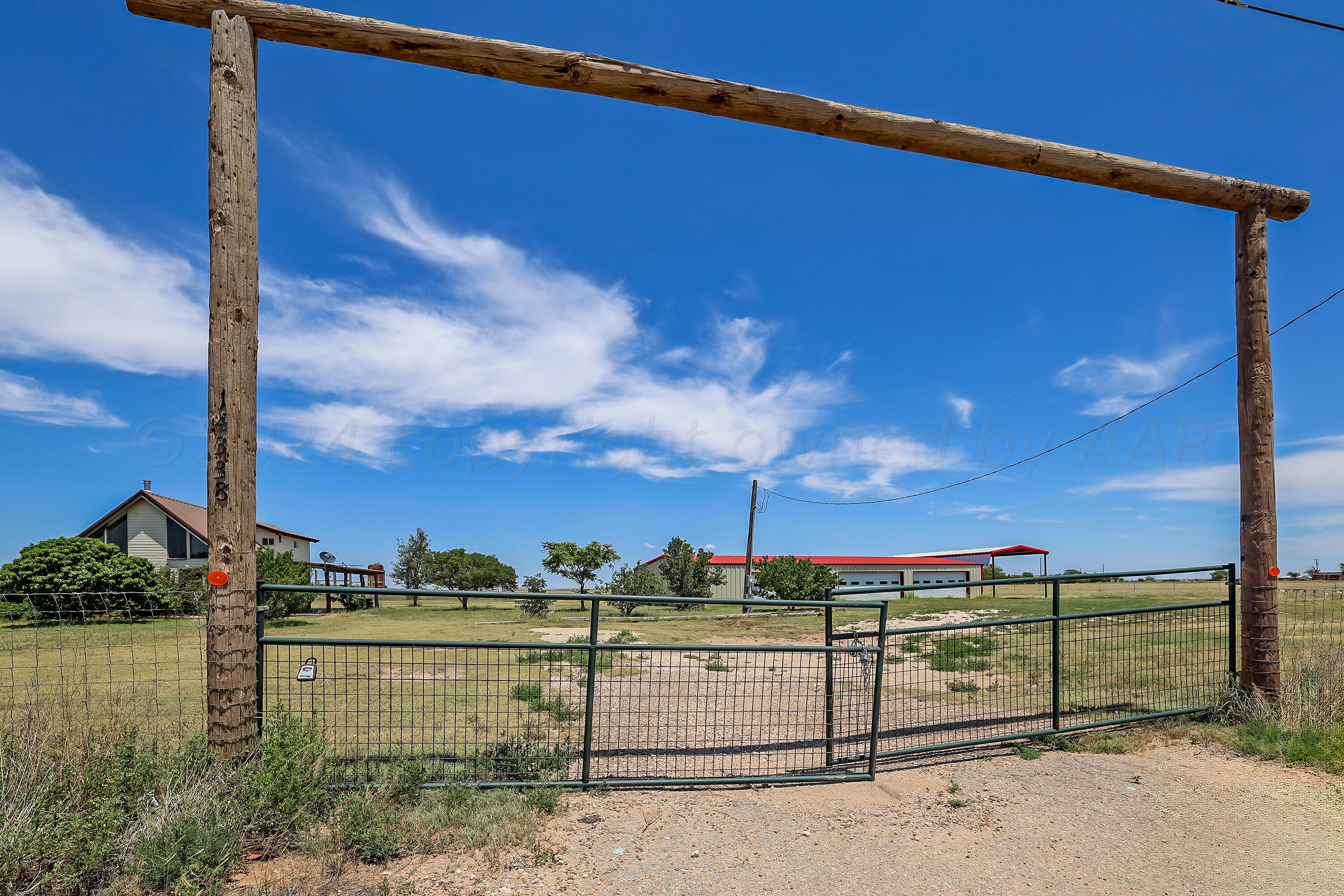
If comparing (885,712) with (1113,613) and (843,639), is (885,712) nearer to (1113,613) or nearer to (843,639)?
(843,639)

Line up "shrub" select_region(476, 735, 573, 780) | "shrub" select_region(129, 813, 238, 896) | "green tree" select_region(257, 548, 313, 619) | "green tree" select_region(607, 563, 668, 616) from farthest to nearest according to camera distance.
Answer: "green tree" select_region(607, 563, 668, 616), "green tree" select_region(257, 548, 313, 619), "shrub" select_region(476, 735, 573, 780), "shrub" select_region(129, 813, 238, 896)

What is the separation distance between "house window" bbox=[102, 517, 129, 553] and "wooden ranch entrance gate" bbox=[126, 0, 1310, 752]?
33370mm

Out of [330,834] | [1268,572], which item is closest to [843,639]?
[330,834]

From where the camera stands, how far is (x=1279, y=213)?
7.75 m

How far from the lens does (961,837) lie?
452 centimetres

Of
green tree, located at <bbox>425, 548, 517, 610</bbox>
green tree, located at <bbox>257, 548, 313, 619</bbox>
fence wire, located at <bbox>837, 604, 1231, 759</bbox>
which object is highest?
fence wire, located at <bbox>837, 604, 1231, 759</bbox>

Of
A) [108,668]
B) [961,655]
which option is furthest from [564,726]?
[108,668]

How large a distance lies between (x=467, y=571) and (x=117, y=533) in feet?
68.2

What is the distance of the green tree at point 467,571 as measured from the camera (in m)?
47.1

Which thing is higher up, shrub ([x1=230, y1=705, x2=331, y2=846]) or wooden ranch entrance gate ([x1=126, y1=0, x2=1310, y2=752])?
wooden ranch entrance gate ([x1=126, y1=0, x2=1310, y2=752])

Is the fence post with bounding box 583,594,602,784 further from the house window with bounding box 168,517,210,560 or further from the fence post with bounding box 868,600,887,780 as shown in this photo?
the house window with bounding box 168,517,210,560

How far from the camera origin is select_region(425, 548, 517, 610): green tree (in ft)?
154

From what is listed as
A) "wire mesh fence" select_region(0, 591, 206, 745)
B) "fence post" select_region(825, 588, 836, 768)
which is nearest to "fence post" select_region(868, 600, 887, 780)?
"fence post" select_region(825, 588, 836, 768)

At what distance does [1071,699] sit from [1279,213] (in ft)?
20.2
